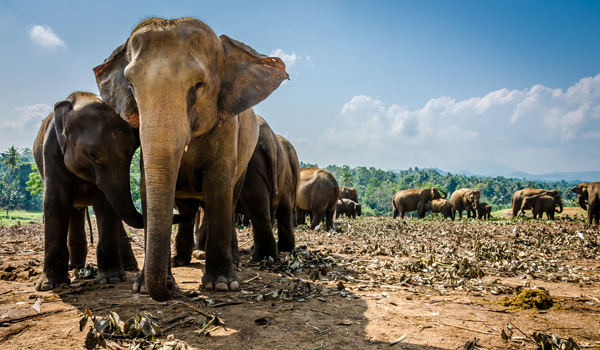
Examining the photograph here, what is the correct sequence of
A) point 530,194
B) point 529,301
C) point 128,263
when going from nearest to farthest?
point 529,301 < point 128,263 < point 530,194

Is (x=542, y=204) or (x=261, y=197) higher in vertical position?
(x=261, y=197)

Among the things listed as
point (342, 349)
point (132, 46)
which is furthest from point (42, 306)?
point (342, 349)

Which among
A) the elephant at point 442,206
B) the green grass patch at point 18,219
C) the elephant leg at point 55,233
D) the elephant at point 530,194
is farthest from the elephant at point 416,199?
the elephant leg at point 55,233

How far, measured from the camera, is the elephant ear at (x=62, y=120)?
440 centimetres

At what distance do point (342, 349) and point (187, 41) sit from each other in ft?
9.39

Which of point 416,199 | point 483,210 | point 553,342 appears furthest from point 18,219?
point 553,342

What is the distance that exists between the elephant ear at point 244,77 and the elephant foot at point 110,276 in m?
2.21

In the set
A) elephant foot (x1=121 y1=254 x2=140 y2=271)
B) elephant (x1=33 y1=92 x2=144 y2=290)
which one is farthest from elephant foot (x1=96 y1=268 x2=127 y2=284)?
elephant foot (x1=121 y1=254 x2=140 y2=271)

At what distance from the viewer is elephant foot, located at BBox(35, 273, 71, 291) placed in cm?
432

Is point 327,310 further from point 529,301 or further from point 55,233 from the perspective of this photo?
point 55,233

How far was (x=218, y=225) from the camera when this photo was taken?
4.57 meters

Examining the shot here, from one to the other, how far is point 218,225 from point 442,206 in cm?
3032

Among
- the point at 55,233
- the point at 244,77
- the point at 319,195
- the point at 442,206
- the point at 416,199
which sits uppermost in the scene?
the point at 244,77

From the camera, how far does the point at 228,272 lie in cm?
449
